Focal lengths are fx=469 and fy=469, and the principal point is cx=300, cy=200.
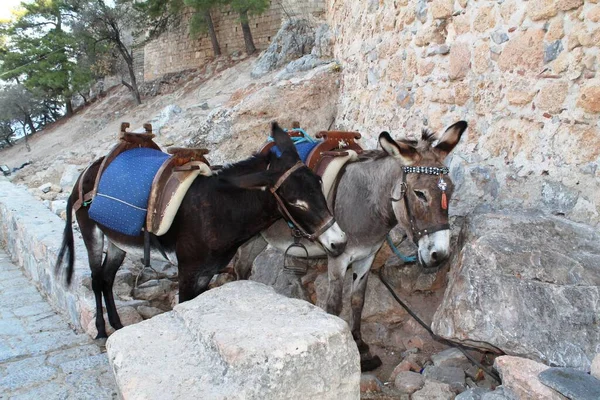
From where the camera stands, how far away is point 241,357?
5.69 ft

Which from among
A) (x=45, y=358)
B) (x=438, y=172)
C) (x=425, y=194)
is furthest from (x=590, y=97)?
(x=45, y=358)

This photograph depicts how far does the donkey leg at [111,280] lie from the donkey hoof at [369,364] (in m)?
1.99

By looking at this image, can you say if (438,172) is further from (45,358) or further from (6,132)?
(6,132)

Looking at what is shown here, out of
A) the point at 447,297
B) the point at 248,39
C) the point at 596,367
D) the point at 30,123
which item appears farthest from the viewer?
the point at 30,123

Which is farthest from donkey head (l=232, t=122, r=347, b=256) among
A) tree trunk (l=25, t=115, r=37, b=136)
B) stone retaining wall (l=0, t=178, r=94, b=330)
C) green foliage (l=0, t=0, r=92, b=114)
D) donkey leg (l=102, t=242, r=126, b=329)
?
tree trunk (l=25, t=115, r=37, b=136)

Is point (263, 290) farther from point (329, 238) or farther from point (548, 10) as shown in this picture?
point (548, 10)

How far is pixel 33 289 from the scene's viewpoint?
5504mm

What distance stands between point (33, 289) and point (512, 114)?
539 centimetres

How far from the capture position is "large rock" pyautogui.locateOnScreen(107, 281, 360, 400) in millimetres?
1693

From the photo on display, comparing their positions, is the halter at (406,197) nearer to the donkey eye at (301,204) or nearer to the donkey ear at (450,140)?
the donkey ear at (450,140)

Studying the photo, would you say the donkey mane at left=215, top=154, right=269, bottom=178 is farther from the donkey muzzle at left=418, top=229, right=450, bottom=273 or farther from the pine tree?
the pine tree

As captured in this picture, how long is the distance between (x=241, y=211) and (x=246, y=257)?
1089mm

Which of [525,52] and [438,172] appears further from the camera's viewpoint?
[525,52]

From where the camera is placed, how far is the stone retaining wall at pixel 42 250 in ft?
14.0
